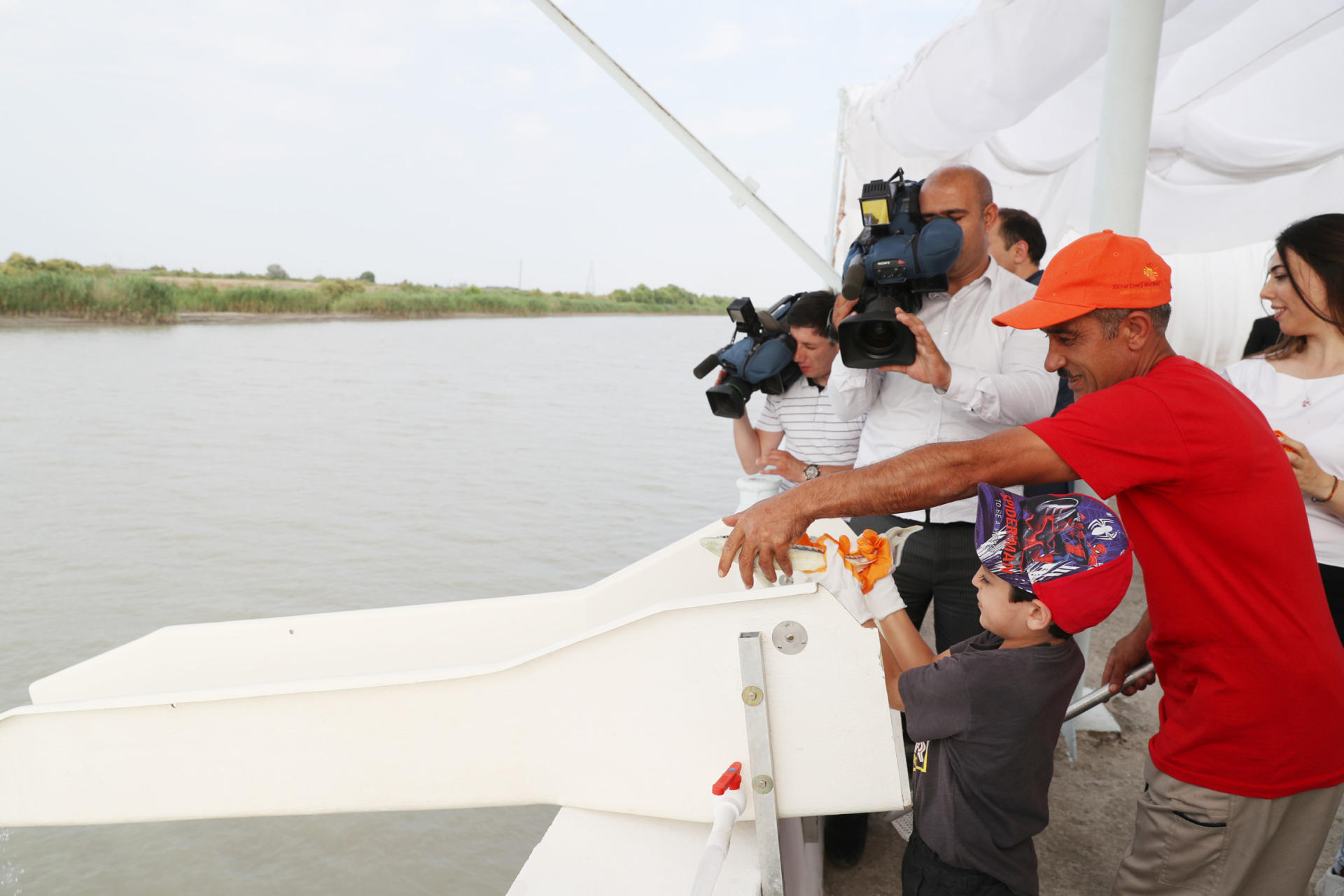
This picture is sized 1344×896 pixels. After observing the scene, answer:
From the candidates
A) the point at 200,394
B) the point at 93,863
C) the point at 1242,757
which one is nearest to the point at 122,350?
the point at 200,394

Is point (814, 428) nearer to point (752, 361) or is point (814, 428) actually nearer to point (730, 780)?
point (752, 361)

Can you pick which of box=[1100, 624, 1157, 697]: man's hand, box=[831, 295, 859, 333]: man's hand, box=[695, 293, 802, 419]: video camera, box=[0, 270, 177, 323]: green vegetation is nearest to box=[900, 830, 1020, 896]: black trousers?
box=[1100, 624, 1157, 697]: man's hand

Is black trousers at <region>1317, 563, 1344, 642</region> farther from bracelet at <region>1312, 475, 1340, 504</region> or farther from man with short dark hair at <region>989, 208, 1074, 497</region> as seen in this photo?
man with short dark hair at <region>989, 208, 1074, 497</region>

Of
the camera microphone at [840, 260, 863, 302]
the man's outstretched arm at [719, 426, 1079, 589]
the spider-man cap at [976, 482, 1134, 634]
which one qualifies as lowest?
the spider-man cap at [976, 482, 1134, 634]

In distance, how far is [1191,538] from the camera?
1052mm

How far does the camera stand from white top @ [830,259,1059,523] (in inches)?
67.6

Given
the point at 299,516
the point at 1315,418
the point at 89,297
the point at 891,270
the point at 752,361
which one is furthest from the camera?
the point at 89,297

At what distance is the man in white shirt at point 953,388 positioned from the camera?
1675 millimetres

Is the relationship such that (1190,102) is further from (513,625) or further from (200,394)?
(200,394)

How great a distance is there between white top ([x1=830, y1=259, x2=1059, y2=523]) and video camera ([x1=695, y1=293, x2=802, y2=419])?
1.46 feet

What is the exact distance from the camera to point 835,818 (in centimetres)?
191

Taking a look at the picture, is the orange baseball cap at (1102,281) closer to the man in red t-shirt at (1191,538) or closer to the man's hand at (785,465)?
the man in red t-shirt at (1191,538)

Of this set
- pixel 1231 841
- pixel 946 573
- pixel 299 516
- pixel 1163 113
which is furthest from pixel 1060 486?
pixel 299 516

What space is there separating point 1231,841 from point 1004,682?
35cm
